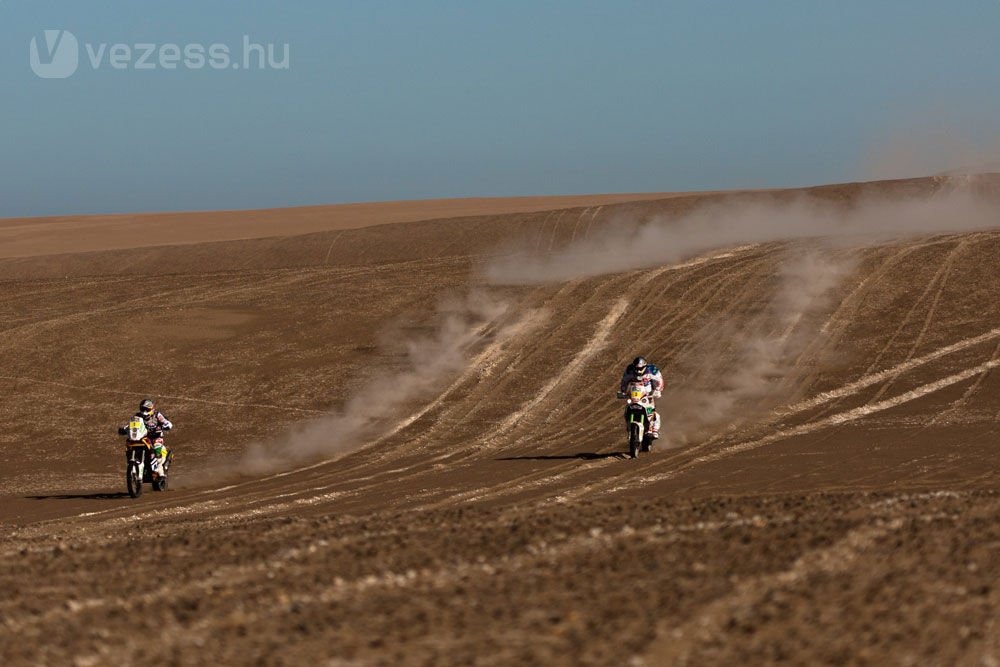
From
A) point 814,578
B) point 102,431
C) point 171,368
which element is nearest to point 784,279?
Result: point 171,368

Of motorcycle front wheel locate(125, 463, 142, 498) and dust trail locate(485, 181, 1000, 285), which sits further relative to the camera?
dust trail locate(485, 181, 1000, 285)

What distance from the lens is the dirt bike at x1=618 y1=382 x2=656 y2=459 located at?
21422mm

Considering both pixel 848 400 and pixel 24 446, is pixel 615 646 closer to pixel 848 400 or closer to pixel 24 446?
pixel 848 400

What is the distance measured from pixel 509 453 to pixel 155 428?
5.65m

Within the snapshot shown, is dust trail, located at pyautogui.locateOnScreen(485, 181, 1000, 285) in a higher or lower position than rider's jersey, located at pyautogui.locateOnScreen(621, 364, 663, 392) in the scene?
higher

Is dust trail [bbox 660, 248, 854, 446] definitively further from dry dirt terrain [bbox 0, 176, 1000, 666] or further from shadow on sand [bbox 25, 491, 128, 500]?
shadow on sand [bbox 25, 491, 128, 500]

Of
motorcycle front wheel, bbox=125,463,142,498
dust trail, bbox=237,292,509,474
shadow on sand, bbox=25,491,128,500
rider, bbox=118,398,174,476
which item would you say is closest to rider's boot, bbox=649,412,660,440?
dust trail, bbox=237,292,509,474

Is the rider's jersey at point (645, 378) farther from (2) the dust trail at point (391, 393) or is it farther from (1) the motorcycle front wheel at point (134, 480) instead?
(1) the motorcycle front wheel at point (134, 480)

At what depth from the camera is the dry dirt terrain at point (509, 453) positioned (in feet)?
28.4

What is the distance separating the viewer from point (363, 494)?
18.8 m

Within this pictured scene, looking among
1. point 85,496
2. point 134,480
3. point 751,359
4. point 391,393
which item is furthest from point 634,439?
point 751,359

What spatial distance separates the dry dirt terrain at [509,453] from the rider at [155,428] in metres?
0.60

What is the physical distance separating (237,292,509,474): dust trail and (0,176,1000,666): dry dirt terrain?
4.4 inches

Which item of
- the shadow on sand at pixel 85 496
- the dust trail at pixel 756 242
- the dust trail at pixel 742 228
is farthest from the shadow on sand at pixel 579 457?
the dust trail at pixel 742 228
